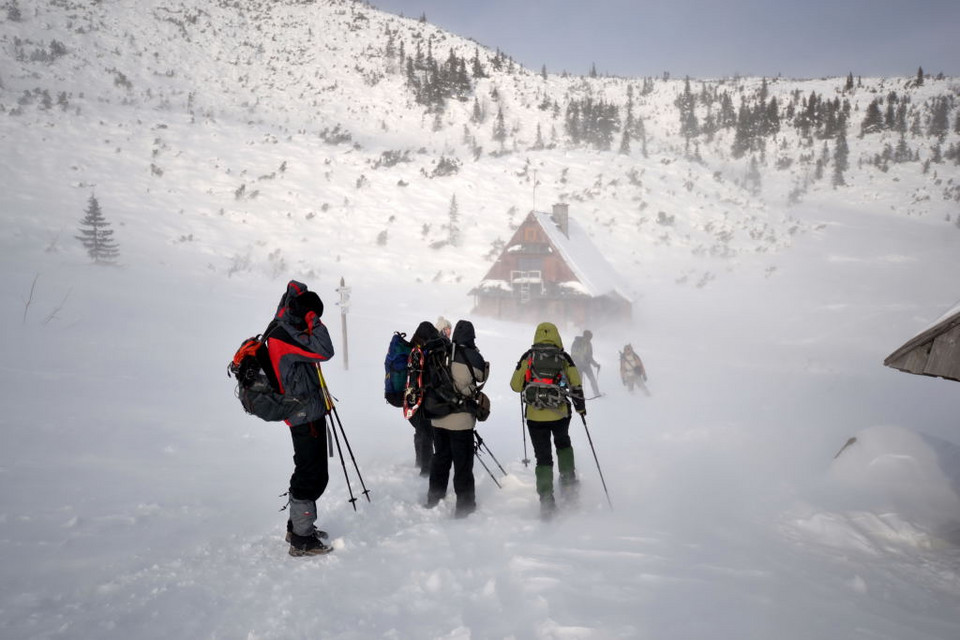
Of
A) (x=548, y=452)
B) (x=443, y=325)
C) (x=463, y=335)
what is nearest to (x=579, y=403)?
(x=548, y=452)

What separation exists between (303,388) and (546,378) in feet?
8.41

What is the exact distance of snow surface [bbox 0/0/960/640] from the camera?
353 centimetres

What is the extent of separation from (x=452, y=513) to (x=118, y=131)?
3991 centimetres

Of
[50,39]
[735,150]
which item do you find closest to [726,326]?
[735,150]

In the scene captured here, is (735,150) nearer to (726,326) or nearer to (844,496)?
(726,326)

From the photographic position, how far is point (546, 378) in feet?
17.4

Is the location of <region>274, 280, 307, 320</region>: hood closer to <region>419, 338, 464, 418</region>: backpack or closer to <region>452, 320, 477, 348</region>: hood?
<region>419, 338, 464, 418</region>: backpack

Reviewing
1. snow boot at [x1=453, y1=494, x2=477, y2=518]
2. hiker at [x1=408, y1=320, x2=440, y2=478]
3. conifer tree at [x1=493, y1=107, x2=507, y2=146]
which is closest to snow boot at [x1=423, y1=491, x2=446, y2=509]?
snow boot at [x1=453, y1=494, x2=477, y2=518]

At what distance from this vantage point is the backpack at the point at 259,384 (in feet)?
12.5

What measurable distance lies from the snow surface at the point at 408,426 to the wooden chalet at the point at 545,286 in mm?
2075

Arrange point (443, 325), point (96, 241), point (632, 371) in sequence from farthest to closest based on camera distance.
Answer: point (96, 241) → point (632, 371) → point (443, 325)

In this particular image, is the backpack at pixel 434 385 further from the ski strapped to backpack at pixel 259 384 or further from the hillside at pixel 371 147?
the hillside at pixel 371 147

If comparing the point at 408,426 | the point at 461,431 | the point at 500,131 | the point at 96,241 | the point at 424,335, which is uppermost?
the point at 500,131

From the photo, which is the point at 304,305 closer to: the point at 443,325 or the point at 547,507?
the point at 547,507
